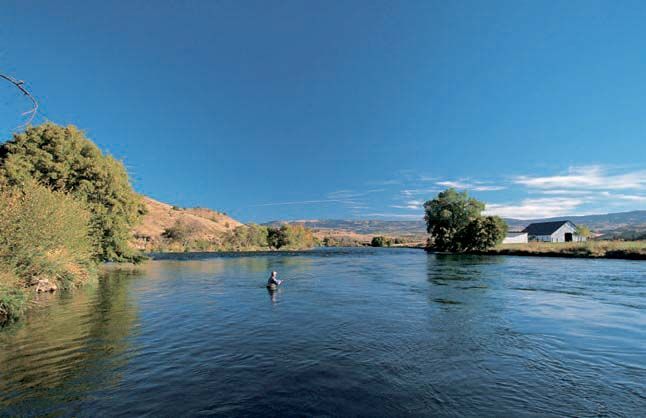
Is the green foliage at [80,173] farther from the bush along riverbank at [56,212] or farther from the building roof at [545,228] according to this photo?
the building roof at [545,228]

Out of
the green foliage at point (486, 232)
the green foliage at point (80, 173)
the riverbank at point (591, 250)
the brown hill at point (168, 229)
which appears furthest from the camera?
the brown hill at point (168, 229)

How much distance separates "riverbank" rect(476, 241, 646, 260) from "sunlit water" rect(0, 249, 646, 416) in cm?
4185

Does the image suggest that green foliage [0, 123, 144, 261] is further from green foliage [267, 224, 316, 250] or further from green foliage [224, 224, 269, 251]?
green foliage [267, 224, 316, 250]

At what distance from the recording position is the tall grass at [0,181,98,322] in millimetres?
16562

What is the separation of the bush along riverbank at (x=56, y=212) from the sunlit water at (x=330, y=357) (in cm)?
282

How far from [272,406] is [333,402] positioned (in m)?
1.48

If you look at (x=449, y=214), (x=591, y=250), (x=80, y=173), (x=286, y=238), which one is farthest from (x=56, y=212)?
(x=286, y=238)

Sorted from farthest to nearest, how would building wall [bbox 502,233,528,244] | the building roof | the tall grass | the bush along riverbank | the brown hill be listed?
the brown hill → the building roof → building wall [bbox 502,233,528,244] → the bush along riverbank → the tall grass

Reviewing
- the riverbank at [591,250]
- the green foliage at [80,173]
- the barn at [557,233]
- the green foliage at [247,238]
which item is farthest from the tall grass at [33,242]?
the barn at [557,233]

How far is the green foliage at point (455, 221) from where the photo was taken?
283ft

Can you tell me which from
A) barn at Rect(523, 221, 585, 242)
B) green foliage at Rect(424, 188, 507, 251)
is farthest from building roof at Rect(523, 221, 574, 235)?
green foliage at Rect(424, 188, 507, 251)

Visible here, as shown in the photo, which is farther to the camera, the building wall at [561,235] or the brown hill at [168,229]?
the brown hill at [168,229]

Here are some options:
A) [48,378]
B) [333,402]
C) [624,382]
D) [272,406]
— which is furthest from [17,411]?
[624,382]

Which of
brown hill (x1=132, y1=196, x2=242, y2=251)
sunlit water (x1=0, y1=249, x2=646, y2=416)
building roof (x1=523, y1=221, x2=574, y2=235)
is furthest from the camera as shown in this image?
brown hill (x1=132, y1=196, x2=242, y2=251)
